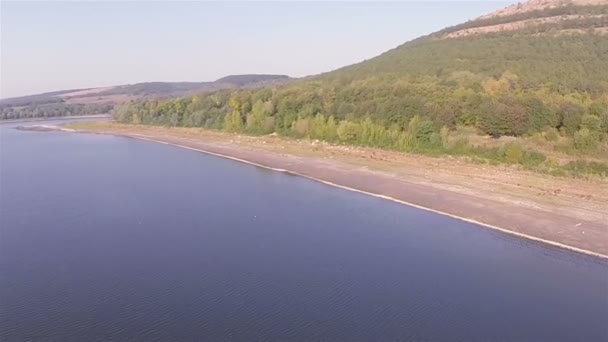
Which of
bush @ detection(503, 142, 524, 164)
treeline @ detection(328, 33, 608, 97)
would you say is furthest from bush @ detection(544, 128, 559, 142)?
treeline @ detection(328, 33, 608, 97)

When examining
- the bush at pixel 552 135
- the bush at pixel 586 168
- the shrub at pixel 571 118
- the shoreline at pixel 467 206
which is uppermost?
the shrub at pixel 571 118

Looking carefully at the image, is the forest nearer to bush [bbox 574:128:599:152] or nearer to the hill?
bush [bbox 574:128:599:152]

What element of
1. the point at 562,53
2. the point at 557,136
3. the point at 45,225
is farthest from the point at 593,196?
the point at 562,53

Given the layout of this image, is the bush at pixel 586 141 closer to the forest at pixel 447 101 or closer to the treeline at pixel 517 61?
the forest at pixel 447 101

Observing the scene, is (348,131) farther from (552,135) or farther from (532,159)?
(532,159)

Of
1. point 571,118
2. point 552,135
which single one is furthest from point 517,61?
point 552,135

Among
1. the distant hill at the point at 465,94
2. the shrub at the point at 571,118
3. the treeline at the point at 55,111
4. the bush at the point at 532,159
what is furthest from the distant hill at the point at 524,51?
the treeline at the point at 55,111

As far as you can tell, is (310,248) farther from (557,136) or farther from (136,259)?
(557,136)
